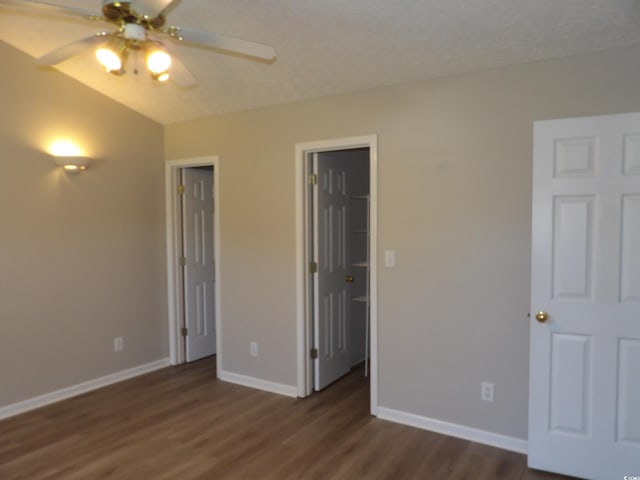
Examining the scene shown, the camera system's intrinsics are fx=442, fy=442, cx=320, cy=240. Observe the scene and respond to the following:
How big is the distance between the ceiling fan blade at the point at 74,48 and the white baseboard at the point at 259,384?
2.86m

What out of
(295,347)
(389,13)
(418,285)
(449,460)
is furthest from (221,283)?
(389,13)

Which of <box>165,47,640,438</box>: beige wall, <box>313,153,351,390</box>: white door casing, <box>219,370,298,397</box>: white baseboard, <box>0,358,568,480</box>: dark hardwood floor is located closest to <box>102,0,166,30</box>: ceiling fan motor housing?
<box>165,47,640,438</box>: beige wall

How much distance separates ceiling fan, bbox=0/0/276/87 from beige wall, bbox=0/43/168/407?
5.23 feet

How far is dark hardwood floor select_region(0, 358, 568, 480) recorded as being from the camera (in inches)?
104

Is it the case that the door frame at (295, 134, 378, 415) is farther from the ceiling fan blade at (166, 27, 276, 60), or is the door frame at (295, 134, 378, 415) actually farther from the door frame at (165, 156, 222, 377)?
the ceiling fan blade at (166, 27, 276, 60)

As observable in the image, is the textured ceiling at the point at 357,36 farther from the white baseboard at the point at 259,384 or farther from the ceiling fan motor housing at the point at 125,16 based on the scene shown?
the white baseboard at the point at 259,384

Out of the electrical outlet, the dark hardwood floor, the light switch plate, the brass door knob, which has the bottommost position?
the dark hardwood floor

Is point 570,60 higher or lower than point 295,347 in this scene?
higher

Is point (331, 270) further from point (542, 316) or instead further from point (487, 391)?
point (542, 316)

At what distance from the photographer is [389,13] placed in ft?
7.79

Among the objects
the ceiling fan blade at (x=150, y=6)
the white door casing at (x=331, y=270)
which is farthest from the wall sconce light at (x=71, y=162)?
the ceiling fan blade at (x=150, y=6)

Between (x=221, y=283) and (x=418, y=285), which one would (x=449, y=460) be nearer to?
(x=418, y=285)

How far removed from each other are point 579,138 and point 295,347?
254cm

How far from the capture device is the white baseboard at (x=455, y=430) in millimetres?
2822
